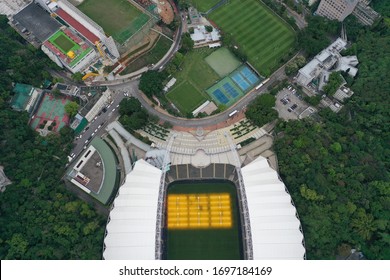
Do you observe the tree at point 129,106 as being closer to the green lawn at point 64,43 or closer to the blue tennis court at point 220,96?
the blue tennis court at point 220,96

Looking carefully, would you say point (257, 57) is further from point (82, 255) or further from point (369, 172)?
point (82, 255)

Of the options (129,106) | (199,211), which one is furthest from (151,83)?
(199,211)

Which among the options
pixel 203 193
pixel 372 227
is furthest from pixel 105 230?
pixel 372 227

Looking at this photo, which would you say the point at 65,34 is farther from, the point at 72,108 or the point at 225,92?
the point at 225,92

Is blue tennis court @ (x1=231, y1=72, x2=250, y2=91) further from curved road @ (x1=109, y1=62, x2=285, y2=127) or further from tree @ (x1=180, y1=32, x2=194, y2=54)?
tree @ (x1=180, y1=32, x2=194, y2=54)

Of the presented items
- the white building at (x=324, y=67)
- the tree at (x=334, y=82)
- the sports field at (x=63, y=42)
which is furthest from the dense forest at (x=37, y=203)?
the tree at (x=334, y=82)

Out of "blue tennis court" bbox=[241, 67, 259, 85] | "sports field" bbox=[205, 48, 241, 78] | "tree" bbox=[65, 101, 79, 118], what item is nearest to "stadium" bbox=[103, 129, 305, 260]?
"blue tennis court" bbox=[241, 67, 259, 85]
